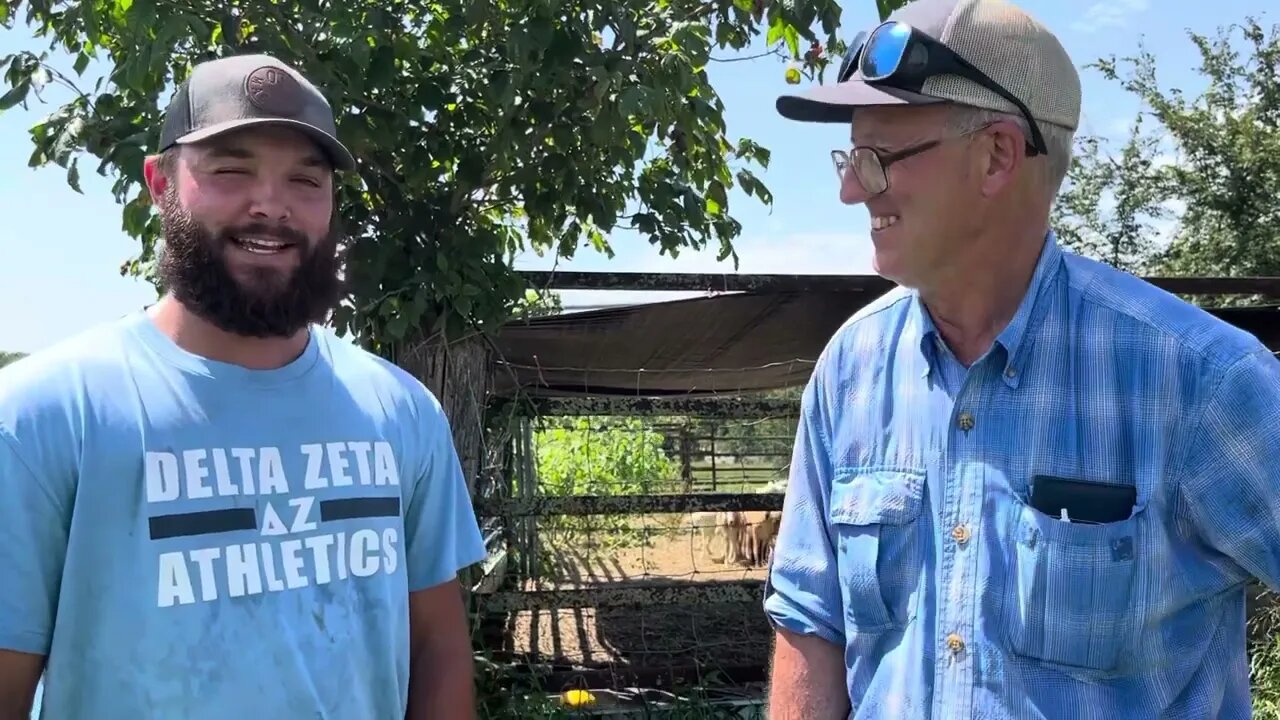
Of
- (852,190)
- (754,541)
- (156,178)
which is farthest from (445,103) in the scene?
(754,541)

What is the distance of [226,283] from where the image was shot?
1.70m

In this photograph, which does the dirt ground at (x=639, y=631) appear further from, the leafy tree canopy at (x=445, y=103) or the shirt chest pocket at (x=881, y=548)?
the shirt chest pocket at (x=881, y=548)

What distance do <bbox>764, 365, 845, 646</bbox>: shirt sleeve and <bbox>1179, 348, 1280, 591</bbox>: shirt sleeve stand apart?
1.71 ft

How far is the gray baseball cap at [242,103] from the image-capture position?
5.60 ft

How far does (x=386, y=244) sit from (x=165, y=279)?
158cm

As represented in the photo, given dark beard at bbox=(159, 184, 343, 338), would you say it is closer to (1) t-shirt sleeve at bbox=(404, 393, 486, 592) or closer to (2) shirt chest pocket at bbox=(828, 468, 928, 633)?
(1) t-shirt sleeve at bbox=(404, 393, 486, 592)

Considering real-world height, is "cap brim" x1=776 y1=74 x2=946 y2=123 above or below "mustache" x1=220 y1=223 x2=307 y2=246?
above

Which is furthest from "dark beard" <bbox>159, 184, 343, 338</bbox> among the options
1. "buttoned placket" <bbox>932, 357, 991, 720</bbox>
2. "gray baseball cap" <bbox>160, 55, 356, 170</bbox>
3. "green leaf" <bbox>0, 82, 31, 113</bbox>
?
"green leaf" <bbox>0, 82, 31, 113</bbox>

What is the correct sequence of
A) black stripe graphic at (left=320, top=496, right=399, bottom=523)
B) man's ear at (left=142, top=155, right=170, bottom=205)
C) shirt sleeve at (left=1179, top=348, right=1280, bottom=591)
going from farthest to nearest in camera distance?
man's ear at (left=142, top=155, right=170, bottom=205), black stripe graphic at (left=320, top=496, right=399, bottom=523), shirt sleeve at (left=1179, top=348, right=1280, bottom=591)

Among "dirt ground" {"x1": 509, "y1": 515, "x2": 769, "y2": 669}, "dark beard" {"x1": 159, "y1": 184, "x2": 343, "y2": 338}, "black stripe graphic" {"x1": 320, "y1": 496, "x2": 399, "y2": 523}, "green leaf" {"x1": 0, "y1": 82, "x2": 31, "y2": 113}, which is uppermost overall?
"green leaf" {"x1": 0, "y1": 82, "x2": 31, "y2": 113}

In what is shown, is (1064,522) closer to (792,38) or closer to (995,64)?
(995,64)

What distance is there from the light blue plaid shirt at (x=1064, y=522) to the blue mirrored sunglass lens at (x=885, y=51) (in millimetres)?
358

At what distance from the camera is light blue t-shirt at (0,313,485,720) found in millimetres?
1476

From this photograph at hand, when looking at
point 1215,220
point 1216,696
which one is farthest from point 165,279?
point 1215,220
